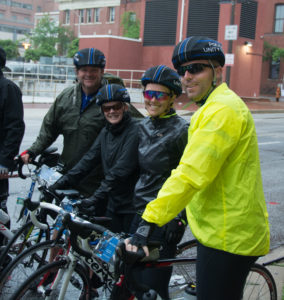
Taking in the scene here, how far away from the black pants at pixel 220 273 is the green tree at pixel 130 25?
53.1m

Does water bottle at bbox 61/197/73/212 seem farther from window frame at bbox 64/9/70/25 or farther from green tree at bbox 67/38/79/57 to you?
window frame at bbox 64/9/70/25

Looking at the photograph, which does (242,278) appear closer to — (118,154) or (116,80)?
(118,154)

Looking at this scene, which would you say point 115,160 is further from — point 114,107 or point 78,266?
point 78,266

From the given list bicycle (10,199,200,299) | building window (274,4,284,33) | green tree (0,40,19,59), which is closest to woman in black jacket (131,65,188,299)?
bicycle (10,199,200,299)

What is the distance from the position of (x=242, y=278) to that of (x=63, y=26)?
2715 inches

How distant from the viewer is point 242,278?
2.52 m

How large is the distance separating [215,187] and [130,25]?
55595mm

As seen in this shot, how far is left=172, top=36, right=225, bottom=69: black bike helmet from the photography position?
251 cm

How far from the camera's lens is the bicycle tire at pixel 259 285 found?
332 centimetres

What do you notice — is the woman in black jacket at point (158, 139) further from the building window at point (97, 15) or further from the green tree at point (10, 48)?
the green tree at point (10, 48)

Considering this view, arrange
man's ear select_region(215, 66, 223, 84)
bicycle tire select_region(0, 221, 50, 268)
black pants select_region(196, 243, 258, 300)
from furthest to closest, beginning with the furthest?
bicycle tire select_region(0, 221, 50, 268), man's ear select_region(215, 66, 223, 84), black pants select_region(196, 243, 258, 300)

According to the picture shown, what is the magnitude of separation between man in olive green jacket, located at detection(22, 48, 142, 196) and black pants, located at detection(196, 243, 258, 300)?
6.32 ft

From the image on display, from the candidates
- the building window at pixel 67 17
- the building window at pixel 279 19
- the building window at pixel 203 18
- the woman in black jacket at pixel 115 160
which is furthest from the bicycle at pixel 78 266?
the building window at pixel 67 17

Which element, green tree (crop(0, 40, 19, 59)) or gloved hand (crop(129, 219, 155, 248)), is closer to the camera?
gloved hand (crop(129, 219, 155, 248))
